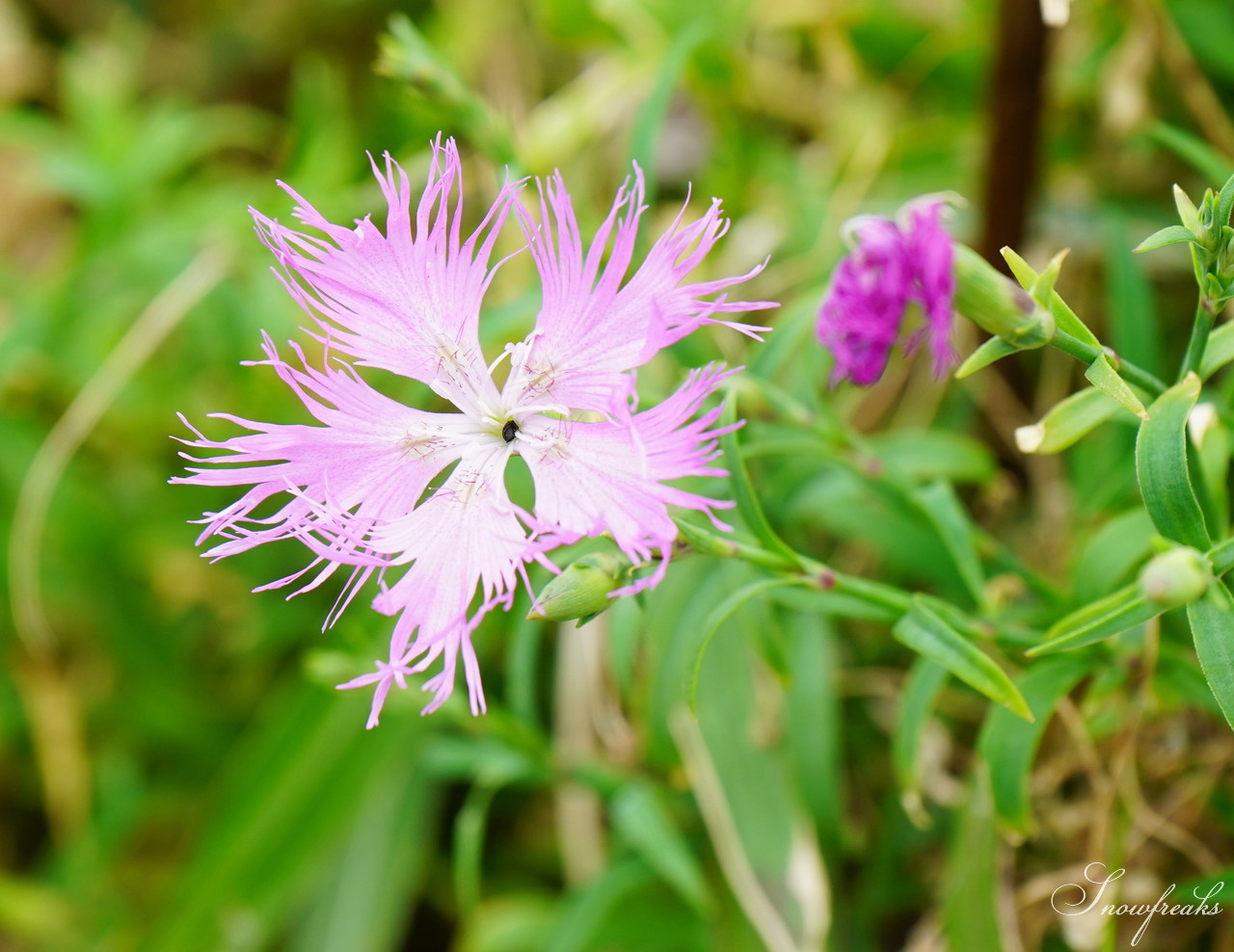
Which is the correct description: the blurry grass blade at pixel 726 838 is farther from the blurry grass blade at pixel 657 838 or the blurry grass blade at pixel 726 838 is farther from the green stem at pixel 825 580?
the green stem at pixel 825 580

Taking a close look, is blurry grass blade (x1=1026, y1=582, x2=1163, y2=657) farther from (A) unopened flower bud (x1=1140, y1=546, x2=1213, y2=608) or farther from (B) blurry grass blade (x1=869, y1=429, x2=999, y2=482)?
(B) blurry grass blade (x1=869, y1=429, x2=999, y2=482)

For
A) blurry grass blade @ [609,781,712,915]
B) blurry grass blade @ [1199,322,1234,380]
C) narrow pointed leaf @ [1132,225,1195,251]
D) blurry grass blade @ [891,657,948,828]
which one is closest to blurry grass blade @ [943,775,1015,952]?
blurry grass blade @ [891,657,948,828]

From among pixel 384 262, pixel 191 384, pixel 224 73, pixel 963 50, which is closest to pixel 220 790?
pixel 191 384

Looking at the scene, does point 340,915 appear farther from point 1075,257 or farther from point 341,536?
point 1075,257

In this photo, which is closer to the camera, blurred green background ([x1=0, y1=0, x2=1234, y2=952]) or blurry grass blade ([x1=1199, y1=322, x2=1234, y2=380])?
blurry grass blade ([x1=1199, y1=322, x2=1234, y2=380])

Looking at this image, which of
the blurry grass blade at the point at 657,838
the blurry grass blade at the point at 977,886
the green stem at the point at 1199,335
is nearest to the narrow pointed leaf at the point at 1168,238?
the green stem at the point at 1199,335
